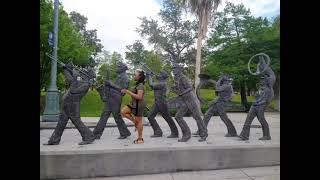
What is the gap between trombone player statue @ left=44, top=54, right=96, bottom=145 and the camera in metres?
7.02

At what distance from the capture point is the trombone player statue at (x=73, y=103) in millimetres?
7016

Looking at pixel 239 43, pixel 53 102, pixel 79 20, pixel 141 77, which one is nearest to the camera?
pixel 141 77

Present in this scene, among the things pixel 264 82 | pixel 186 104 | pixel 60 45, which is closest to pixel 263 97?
pixel 264 82

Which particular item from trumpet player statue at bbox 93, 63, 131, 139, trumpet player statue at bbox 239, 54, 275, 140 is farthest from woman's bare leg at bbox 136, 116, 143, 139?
trumpet player statue at bbox 239, 54, 275, 140

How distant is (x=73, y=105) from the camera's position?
701cm

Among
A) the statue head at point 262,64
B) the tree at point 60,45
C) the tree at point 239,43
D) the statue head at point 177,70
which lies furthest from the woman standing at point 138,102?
the tree at point 239,43

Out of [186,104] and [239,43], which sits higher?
[239,43]

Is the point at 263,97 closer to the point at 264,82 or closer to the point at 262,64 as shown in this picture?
the point at 264,82

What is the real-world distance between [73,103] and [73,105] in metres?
0.04

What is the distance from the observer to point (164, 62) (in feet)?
97.3
